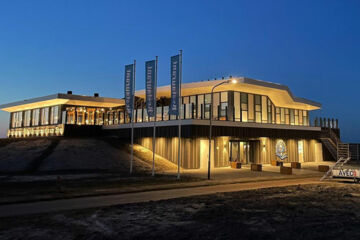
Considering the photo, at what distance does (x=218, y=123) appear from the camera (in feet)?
119

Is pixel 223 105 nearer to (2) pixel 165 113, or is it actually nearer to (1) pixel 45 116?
(2) pixel 165 113

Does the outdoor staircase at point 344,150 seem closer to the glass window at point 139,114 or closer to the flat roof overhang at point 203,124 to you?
the flat roof overhang at point 203,124

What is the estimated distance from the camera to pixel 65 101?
5284 cm

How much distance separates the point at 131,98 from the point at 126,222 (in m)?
20.3

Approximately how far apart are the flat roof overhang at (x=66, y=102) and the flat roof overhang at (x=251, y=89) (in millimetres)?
8405

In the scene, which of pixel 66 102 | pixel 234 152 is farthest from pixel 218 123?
pixel 66 102

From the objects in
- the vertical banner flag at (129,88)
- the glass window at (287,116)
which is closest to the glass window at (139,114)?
the vertical banner flag at (129,88)

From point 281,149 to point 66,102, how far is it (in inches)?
1491

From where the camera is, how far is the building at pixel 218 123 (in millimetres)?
36406

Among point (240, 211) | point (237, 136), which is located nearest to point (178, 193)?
point (240, 211)

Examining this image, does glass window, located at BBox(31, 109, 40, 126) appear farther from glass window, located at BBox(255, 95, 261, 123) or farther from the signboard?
the signboard

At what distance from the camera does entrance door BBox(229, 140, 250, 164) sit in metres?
41.1

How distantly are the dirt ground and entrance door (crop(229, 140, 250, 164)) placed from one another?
2491cm

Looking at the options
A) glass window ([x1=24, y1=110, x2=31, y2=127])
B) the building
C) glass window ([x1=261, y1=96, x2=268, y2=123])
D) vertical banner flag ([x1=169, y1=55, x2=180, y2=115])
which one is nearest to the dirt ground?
vertical banner flag ([x1=169, y1=55, x2=180, y2=115])
